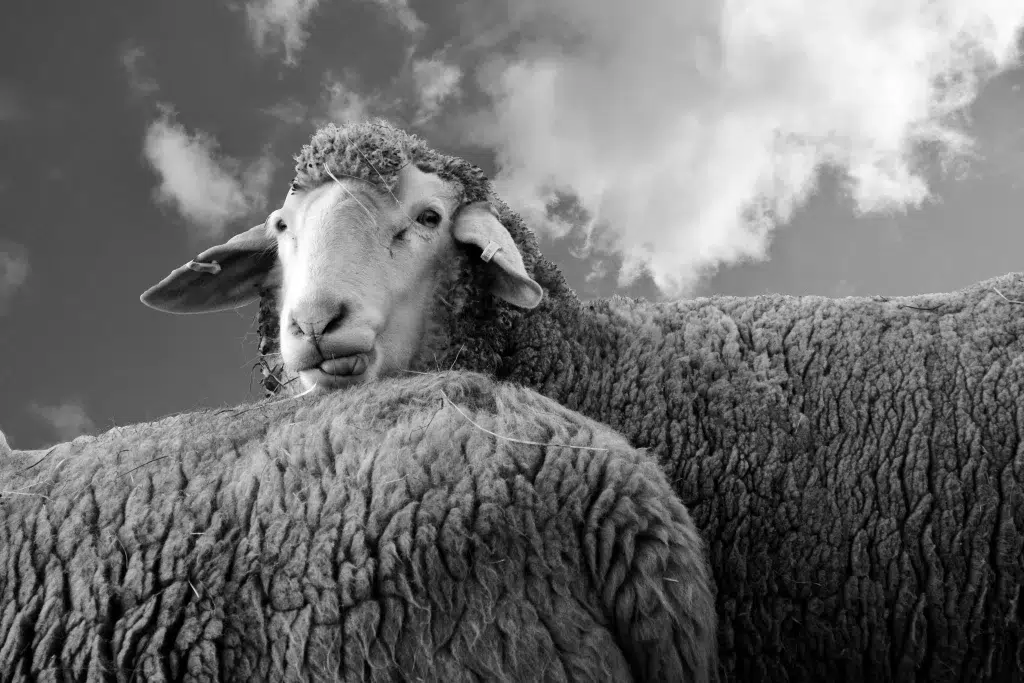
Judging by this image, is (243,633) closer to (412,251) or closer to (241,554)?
(241,554)

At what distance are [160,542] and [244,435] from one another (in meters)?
0.54

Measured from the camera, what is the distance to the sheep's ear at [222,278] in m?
6.29

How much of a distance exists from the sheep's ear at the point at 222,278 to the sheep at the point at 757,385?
0.18m

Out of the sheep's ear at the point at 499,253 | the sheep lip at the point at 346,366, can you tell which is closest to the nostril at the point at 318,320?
the sheep lip at the point at 346,366

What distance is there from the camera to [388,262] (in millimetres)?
5297

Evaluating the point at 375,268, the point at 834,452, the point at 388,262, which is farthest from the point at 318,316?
the point at 834,452

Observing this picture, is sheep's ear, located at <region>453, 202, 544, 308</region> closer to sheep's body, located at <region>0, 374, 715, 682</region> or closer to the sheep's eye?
the sheep's eye

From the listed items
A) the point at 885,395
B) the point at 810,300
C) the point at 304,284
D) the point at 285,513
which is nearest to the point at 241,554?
the point at 285,513

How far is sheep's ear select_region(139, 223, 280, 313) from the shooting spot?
6.29 m

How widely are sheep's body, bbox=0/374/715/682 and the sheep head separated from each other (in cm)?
158

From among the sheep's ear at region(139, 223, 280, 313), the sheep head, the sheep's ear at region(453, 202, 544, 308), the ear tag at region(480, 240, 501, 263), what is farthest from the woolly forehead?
the sheep's ear at region(139, 223, 280, 313)

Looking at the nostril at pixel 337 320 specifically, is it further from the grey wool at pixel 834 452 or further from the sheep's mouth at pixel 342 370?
the grey wool at pixel 834 452

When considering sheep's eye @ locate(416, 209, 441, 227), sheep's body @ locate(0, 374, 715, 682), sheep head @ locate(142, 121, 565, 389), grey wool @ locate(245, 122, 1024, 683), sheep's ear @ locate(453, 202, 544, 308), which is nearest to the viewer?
sheep's body @ locate(0, 374, 715, 682)

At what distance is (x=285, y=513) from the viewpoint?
3010mm
